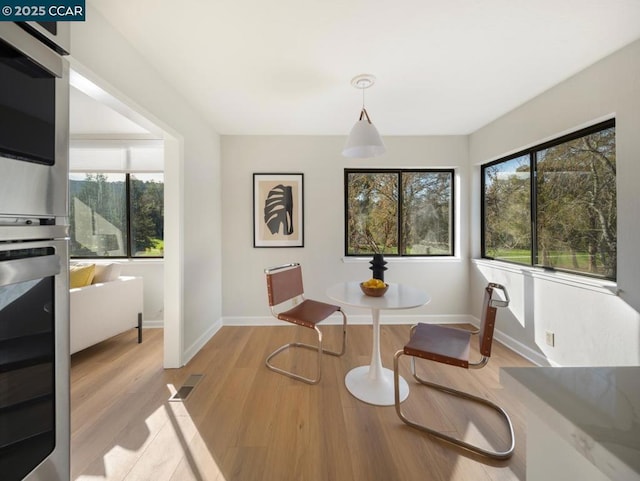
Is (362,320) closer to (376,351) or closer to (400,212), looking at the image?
(376,351)

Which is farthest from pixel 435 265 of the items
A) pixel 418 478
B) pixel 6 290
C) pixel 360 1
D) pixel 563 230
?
pixel 6 290

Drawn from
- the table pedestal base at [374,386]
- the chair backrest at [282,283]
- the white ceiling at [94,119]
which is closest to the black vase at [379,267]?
the table pedestal base at [374,386]

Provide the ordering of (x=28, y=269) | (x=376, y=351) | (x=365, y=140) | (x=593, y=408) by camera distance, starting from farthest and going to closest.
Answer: (x=376, y=351) → (x=365, y=140) → (x=28, y=269) → (x=593, y=408)

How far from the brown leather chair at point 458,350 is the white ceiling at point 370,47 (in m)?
1.60

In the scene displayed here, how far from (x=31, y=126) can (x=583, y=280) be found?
319 centimetres

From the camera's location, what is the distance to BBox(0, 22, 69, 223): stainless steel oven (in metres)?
0.61

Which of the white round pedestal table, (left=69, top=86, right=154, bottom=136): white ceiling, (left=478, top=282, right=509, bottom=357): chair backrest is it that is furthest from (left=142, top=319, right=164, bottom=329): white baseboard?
(left=478, top=282, right=509, bottom=357): chair backrest

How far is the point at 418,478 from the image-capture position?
4.20ft

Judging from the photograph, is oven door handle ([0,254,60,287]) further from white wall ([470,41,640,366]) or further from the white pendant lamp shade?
white wall ([470,41,640,366])

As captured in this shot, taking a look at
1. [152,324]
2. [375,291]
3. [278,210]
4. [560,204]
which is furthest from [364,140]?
[152,324]

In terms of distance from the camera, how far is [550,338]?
7.25ft

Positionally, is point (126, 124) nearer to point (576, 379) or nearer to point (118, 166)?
point (118, 166)

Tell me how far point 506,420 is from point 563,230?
1697 mm

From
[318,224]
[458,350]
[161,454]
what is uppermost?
[318,224]
